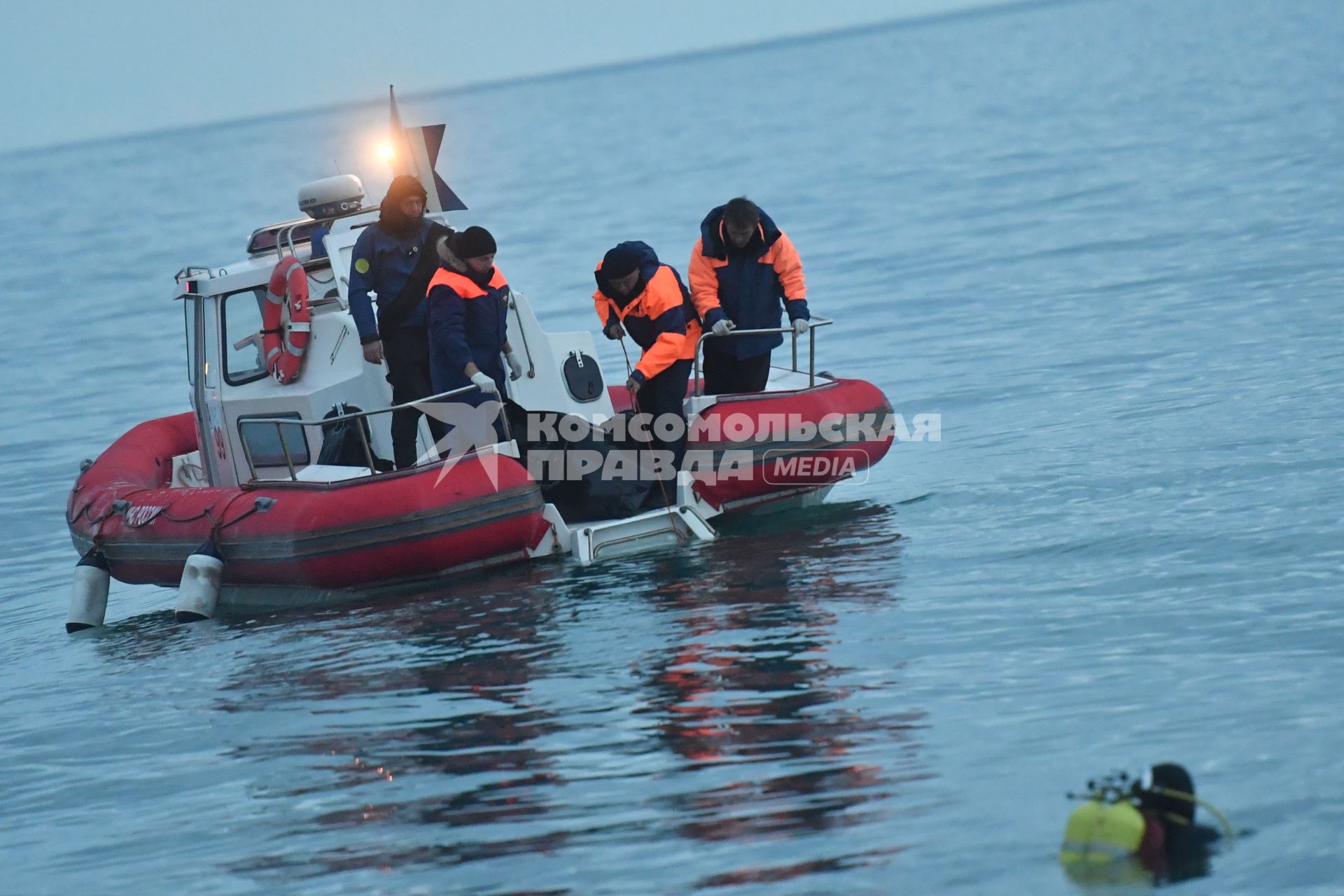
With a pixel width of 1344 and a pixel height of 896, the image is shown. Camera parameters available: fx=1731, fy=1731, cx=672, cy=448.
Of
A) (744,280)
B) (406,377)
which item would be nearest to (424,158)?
(406,377)

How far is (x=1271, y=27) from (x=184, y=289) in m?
69.2

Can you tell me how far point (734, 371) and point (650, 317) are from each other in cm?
89

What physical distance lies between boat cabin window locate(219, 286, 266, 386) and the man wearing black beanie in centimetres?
84

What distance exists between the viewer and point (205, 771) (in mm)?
6383

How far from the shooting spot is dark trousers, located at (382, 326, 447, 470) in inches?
347

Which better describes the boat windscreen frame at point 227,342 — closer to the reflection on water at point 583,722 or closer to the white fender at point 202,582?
the white fender at point 202,582

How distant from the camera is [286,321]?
360 inches

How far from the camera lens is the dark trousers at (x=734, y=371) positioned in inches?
356

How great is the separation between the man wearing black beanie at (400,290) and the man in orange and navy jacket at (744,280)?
1.35 m

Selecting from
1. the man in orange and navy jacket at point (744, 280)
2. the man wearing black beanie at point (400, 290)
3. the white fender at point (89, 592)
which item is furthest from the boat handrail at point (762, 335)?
the white fender at point (89, 592)

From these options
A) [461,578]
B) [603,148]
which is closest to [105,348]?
[461,578]

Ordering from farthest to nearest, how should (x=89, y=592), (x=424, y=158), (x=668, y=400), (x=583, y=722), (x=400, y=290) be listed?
1. (x=424, y=158)
2. (x=89, y=592)
3. (x=400, y=290)
4. (x=668, y=400)
5. (x=583, y=722)

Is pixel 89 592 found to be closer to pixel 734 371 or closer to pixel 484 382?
pixel 484 382

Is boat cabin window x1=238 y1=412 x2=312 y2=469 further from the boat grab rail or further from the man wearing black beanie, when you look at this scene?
the man wearing black beanie
